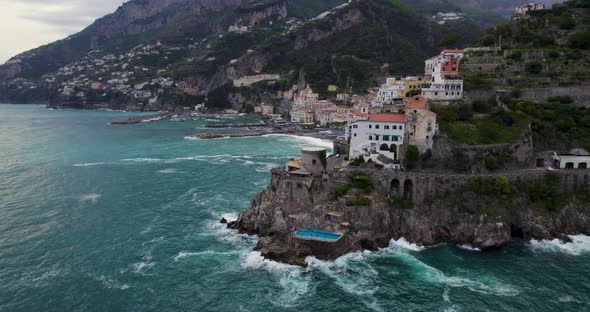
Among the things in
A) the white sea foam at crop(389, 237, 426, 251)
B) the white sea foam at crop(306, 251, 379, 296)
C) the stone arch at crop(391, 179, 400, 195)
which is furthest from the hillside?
the white sea foam at crop(306, 251, 379, 296)

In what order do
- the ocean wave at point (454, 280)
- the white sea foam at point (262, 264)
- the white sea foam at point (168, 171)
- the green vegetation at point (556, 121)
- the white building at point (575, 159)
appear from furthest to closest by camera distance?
1. the white sea foam at point (168, 171)
2. the green vegetation at point (556, 121)
3. the white building at point (575, 159)
4. the white sea foam at point (262, 264)
5. the ocean wave at point (454, 280)

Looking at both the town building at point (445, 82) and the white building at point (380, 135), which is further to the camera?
the town building at point (445, 82)

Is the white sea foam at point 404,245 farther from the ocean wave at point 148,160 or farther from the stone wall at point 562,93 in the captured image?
the ocean wave at point 148,160

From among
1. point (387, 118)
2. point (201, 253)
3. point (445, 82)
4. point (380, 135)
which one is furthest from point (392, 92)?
point (201, 253)

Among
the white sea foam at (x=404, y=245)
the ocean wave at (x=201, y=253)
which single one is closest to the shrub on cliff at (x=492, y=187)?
the white sea foam at (x=404, y=245)

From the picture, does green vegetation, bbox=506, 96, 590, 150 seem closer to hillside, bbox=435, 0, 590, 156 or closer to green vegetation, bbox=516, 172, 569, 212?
hillside, bbox=435, 0, 590, 156

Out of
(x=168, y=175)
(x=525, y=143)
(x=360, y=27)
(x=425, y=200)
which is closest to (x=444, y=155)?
(x=425, y=200)

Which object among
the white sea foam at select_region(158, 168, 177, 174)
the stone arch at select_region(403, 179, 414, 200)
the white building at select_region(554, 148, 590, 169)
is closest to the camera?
the stone arch at select_region(403, 179, 414, 200)
